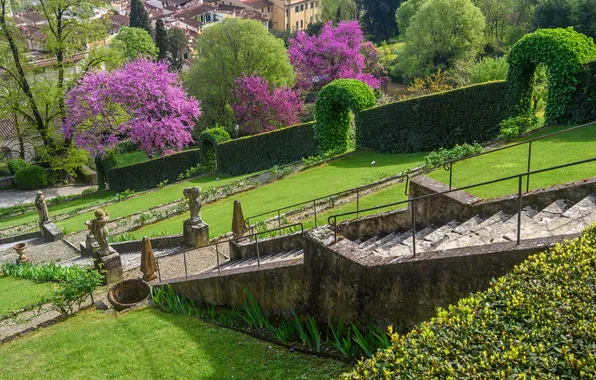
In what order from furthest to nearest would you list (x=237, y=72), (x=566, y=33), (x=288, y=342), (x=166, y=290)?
(x=237, y=72) < (x=566, y=33) < (x=166, y=290) < (x=288, y=342)

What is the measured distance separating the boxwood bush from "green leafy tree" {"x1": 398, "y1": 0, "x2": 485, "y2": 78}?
40.4 m

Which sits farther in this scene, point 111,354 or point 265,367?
point 111,354

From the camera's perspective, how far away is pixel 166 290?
427 inches

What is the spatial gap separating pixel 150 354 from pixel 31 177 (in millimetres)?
30564

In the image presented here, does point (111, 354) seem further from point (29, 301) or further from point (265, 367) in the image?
point (29, 301)

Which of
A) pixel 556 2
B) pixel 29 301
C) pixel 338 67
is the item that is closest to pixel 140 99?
pixel 338 67

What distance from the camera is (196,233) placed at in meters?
14.8

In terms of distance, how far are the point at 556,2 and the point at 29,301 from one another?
42.7 m

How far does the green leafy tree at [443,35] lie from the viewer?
140 ft

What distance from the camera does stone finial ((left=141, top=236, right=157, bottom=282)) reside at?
477 inches

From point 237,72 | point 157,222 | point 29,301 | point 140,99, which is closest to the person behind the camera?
point 29,301

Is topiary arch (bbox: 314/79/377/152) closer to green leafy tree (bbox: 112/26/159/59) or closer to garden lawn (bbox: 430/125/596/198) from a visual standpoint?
garden lawn (bbox: 430/125/596/198)

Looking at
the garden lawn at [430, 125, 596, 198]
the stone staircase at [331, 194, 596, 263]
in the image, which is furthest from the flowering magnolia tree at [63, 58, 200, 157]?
the stone staircase at [331, 194, 596, 263]

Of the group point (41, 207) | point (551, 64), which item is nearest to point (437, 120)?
point (551, 64)
